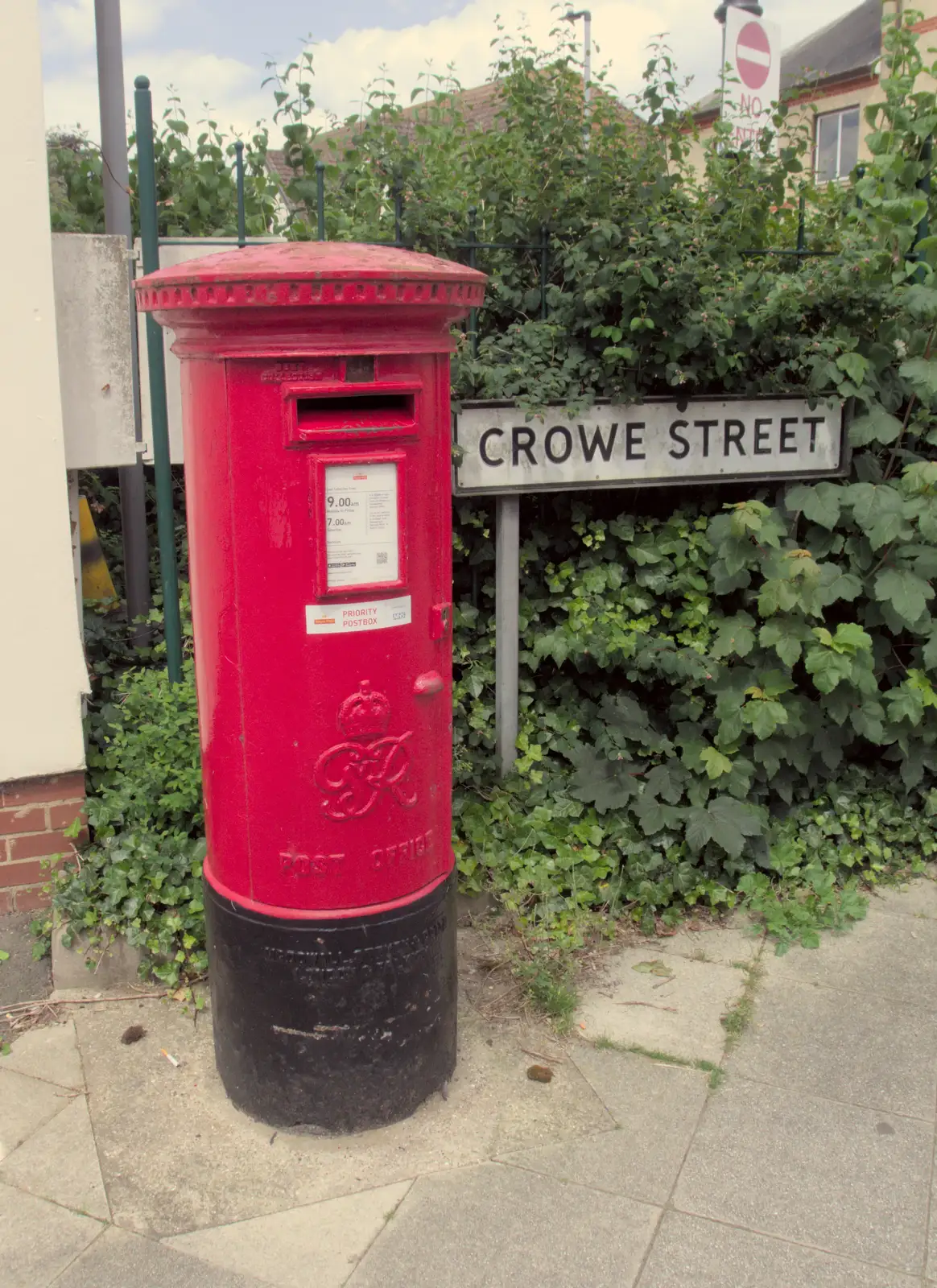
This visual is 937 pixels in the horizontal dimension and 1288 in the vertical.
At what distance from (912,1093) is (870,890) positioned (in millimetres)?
1238

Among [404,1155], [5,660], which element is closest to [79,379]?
[5,660]

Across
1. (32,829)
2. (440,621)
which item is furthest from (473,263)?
(32,829)

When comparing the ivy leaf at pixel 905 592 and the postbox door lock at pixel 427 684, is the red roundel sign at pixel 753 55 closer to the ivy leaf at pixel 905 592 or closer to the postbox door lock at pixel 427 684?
the ivy leaf at pixel 905 592

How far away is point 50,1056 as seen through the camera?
311 centimetres

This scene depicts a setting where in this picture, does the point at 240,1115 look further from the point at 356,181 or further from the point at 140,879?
the point at 356,181

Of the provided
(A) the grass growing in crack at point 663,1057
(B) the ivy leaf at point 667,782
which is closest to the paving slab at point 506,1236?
(A) the grass growing in crack at point 663,1057

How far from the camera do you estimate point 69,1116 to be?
9.41ft

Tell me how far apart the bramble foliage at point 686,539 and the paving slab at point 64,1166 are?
4.60ft

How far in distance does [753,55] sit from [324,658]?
688cm

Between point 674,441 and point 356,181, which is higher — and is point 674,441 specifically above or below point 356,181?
below

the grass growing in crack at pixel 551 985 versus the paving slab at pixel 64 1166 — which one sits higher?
the grass growing in crack at pixel 551 985

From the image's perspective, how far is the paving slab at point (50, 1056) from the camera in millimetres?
3029

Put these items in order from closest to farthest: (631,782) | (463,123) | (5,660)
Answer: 1. (5,660)
2. (631,782)
3. (463,123)

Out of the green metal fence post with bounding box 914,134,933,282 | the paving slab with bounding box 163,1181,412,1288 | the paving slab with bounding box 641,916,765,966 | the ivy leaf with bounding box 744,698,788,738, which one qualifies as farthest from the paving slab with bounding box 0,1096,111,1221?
the green metal fence post with bounding box 914,134,933,282
